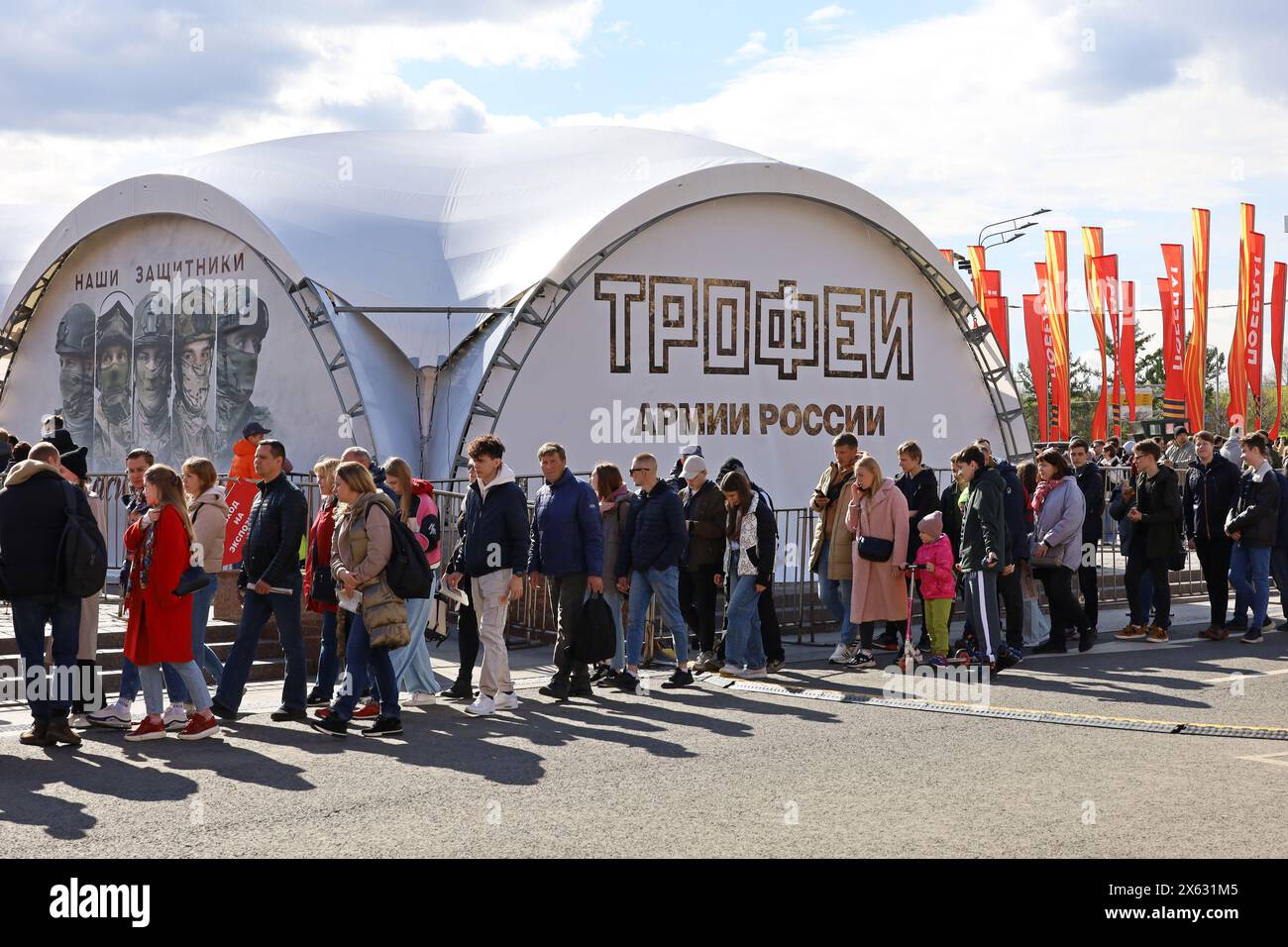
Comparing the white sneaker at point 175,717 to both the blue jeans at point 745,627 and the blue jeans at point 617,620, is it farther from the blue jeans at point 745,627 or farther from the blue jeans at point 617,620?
the blue jeans at point 745,627

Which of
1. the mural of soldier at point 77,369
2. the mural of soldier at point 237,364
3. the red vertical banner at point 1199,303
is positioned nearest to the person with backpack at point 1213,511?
the mural of soldier at point 237,364

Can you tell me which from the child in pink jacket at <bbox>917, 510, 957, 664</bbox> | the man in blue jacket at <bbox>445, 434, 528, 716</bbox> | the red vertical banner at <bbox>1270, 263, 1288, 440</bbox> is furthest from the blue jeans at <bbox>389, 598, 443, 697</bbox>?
the red vertical banner at <bbox>1270, 263, 1288, 440</bbox>

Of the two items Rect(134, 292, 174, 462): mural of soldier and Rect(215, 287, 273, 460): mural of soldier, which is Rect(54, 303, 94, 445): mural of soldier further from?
Rect(215, 287, 273, 460): mural of soldier

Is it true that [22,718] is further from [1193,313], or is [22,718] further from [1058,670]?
[1193,313]

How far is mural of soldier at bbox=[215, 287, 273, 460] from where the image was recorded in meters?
17.7

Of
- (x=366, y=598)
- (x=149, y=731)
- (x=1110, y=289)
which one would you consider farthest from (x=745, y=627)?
(x=1110, y=289)

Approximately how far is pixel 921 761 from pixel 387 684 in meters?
3.26

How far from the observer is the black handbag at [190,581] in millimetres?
8680

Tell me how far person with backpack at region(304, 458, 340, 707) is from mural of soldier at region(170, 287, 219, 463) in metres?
8.87

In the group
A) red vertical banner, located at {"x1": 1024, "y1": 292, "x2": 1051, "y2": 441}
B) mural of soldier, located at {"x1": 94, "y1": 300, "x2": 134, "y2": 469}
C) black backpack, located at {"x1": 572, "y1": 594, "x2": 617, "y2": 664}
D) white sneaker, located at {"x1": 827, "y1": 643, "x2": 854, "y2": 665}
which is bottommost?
white sneaker, located at {"x1": 827, "y1": 643, "x2": 854, "y2": 665}

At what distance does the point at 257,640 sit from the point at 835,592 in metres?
5.24

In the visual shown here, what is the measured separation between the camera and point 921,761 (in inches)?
309
